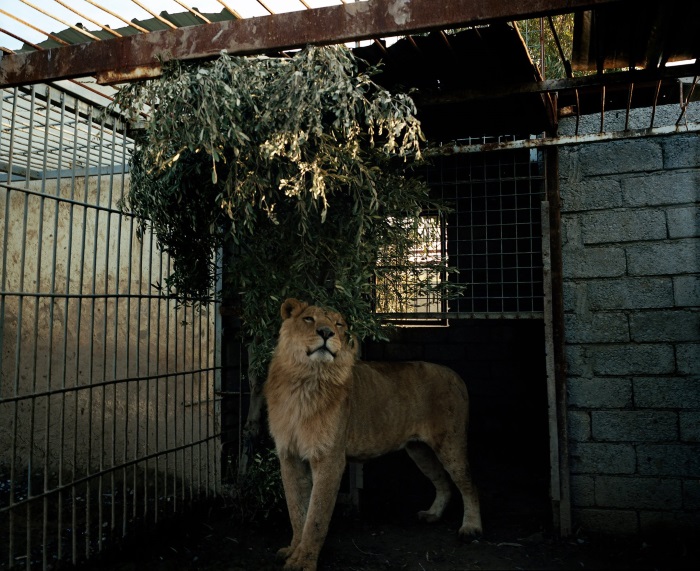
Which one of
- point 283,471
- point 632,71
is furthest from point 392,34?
point 283,471

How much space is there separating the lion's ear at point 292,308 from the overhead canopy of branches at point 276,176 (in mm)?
88

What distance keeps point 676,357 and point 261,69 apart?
350 centimetres

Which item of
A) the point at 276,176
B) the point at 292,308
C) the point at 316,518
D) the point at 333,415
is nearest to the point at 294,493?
the point at 316,518

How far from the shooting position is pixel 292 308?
13.9 ft

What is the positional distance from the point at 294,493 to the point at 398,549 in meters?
0.94

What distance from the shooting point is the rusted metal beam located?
10.8 ft

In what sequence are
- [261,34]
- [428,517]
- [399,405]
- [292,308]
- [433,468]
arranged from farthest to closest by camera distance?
1. [433,468]
2. [428,517]
3. [399,405]
4. [292,308]
5. [261,34]

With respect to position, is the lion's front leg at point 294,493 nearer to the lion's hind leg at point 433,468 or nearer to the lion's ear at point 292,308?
the lion's ear at point 292,308

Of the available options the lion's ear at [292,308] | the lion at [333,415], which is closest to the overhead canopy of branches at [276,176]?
the lion's ear at [292,308]

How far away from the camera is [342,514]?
17.5 ft

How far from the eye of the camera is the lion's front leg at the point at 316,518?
4.04 m

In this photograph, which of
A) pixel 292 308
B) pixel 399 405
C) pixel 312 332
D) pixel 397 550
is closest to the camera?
pixel 312 332

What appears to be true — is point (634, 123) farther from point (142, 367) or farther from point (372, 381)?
point (142, 367)

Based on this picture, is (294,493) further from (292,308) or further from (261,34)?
(261,34)
